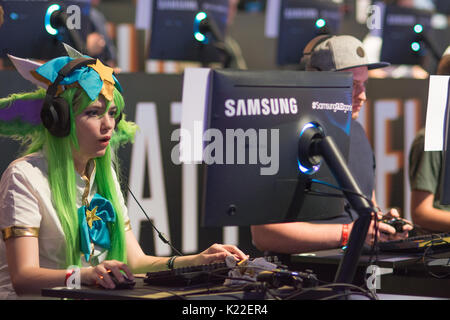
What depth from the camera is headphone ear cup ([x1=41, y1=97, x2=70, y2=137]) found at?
6.63ft

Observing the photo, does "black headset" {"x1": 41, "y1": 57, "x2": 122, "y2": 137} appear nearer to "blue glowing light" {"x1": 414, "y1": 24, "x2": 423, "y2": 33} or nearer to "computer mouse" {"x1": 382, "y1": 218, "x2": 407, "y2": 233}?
"computer mouse" {"x1": 382, "y1": 218, "x2": 407, "y2": 233}

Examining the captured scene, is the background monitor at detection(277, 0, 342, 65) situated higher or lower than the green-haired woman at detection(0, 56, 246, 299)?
higher

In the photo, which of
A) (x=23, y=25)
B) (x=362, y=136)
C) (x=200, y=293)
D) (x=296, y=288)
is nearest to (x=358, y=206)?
(x=296, y=288)

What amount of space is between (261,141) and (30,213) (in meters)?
0.66

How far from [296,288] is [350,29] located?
4.79 meters

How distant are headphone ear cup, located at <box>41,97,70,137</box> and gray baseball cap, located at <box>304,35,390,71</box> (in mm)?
1059

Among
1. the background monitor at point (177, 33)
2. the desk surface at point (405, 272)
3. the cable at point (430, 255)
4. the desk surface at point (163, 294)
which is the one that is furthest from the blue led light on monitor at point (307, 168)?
the background monitor at point (177, 33)

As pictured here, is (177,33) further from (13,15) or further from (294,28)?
(13,15)

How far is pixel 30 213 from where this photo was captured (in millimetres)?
1965

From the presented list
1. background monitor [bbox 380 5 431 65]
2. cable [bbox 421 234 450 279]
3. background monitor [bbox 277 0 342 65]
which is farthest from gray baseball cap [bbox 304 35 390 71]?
background monitor [bbox 380 5 431 65]

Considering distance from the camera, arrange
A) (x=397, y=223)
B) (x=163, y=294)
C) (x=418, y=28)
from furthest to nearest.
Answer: (x=418, y=28)
(x=397, y=223)
(x=163, y=294)

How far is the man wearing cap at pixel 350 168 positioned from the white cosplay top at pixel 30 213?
0.70 meters

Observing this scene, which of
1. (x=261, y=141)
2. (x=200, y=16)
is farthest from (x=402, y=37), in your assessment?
(x=261, y=141)

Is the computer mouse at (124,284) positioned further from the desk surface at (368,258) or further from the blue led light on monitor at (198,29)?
the blue led light on monitor at (198,29)
